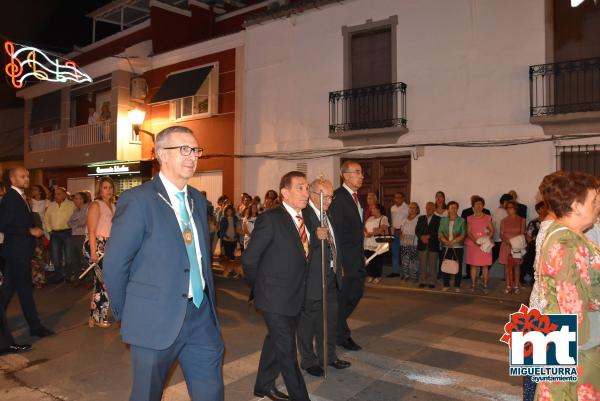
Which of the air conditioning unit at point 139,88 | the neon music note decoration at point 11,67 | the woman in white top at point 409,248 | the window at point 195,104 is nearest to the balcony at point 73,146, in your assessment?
the air conditioning unit at point 139,88

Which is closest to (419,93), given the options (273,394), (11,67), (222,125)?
(222,125)

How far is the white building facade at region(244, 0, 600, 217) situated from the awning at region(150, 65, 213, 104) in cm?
169

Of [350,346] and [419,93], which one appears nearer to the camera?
[350,346]

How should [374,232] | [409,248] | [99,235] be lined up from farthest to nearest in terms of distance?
[409,248] → [374,232] → [99,235]

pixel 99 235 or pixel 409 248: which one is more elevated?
pixel 99 235

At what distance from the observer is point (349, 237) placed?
5715mm

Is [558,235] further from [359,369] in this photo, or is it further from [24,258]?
[24,258]

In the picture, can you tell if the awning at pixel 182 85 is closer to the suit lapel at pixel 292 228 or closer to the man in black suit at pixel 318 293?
the man in black suit at pixel 318 293

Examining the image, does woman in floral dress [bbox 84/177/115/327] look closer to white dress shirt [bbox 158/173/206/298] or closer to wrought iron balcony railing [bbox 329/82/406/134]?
white dress shirt [bbox 158/173/206/298]

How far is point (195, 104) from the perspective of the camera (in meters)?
18.4

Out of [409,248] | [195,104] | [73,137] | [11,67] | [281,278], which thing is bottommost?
[409,248]

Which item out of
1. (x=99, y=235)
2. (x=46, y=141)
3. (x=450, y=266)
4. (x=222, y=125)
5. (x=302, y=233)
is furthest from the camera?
(x=46, y=141)

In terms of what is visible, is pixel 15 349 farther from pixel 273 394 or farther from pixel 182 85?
pixel 182 85

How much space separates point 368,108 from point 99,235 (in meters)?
9.20
